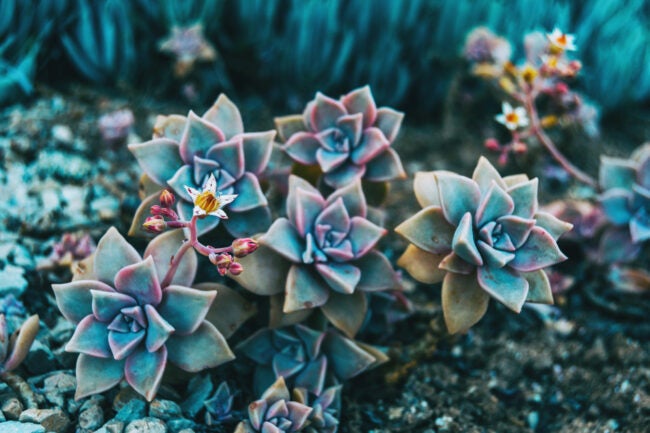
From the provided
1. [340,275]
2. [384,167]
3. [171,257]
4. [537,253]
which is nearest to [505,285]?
[537,253]

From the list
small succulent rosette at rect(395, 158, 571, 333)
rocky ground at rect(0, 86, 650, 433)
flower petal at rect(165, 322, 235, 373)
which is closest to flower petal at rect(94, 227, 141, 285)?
flower petal at rect(165, 322, 235, 373)

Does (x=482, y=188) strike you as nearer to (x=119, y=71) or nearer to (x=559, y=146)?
(x=559, y=146)

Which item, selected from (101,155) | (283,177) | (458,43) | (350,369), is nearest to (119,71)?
(101,155)

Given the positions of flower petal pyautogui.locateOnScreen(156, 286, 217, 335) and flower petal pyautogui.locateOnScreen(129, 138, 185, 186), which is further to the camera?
flower petal pyautogui.locateOnScreen(129, 138, 185, 186)

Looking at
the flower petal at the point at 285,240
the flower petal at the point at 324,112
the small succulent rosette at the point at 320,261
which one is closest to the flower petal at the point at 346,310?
the small succulent rosette at the point at 320,261

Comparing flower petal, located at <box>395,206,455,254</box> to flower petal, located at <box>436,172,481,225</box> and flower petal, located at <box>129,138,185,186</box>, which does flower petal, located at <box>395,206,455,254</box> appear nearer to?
flower petal, located at <box>436,172,481,225</box>

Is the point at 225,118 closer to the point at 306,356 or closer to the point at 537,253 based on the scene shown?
the point at 306,356
